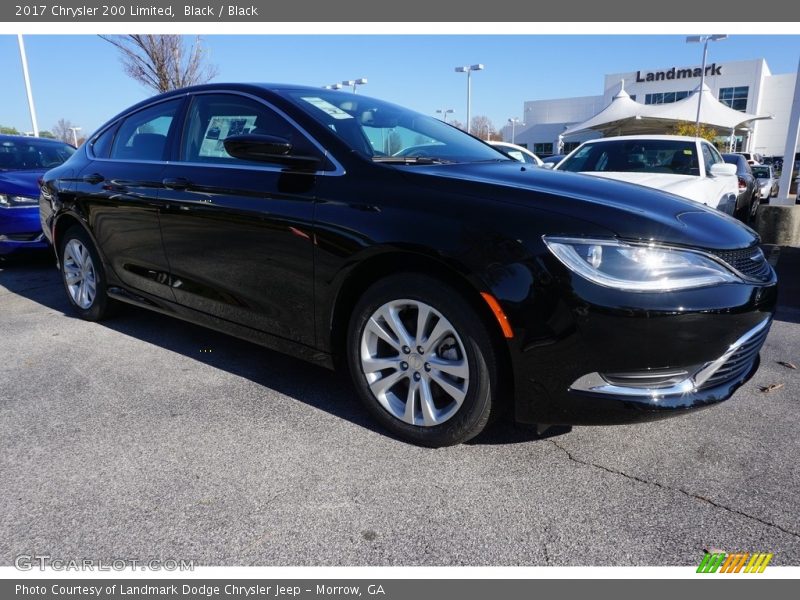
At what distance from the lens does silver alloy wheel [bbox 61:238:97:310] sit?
4566 mm

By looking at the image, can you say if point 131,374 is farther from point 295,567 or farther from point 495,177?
point 495,177

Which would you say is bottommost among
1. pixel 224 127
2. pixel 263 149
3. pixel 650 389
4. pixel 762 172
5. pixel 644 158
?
pixel 762 172

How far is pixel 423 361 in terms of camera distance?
2580 millimetres

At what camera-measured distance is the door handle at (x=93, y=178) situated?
13.7 feet

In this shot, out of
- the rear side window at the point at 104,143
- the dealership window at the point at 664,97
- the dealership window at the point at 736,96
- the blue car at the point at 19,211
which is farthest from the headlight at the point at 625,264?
the dealership window at the point at 736,96

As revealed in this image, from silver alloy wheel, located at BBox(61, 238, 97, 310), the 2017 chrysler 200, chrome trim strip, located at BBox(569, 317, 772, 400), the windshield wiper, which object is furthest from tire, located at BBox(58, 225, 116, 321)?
chrome trim strip, located at BBox(569, 317, 772, 400)

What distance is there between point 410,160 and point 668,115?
3320 cm

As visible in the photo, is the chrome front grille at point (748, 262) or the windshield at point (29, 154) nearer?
the chrome front grille at point (748, 262)

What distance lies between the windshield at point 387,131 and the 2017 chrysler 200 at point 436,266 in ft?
0.06

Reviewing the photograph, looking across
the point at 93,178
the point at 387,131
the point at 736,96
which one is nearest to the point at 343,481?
the point at 387,131

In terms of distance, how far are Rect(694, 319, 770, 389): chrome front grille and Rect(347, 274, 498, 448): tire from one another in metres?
0.82

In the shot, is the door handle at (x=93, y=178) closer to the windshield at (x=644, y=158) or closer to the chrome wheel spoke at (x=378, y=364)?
the chrome wheel spoke at (x=378, y=364)

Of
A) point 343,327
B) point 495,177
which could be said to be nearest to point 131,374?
point 343,327

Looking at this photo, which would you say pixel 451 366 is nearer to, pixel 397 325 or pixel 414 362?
pixel 414 362
